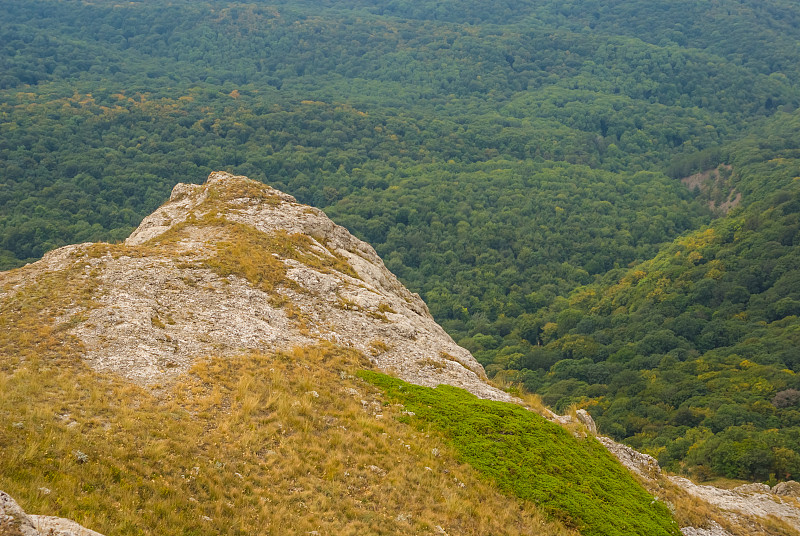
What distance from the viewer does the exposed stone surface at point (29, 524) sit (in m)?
9.66

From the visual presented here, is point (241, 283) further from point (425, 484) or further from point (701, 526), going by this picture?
point (701, 526)

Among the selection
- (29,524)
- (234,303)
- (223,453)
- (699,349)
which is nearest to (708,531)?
(223,453)

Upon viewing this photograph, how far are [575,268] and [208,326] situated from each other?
140868 mm

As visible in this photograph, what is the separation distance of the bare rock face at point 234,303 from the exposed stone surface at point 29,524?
27.4 ft

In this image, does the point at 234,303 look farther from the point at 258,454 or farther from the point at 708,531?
the point at 708,531

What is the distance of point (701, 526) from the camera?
20922 mm

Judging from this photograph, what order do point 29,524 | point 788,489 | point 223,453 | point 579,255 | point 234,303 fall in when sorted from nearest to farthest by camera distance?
point 29,524
point 223,453
point 234,303
point 788,489
point 579,255

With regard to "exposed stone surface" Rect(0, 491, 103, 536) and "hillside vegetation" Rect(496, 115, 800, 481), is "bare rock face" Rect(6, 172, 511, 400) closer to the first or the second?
"exposed stone surface" Rect(0, 491, 103, 536)

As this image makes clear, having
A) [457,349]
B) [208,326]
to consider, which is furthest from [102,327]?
[457,349]

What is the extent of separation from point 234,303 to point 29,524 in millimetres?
14633

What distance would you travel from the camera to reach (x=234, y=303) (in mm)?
24234

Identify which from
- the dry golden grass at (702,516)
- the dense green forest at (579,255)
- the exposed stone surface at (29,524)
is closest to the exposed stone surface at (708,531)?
the dry golden grass at (702,516)

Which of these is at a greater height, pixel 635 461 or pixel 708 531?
pixel 708 531

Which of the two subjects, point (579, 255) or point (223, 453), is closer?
point (223, 453)
